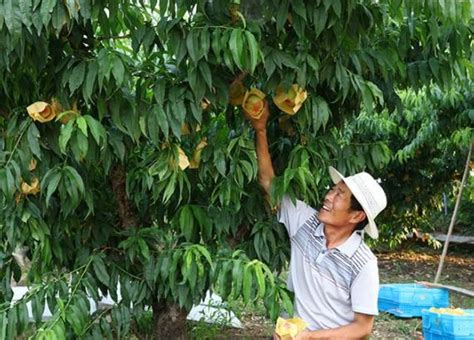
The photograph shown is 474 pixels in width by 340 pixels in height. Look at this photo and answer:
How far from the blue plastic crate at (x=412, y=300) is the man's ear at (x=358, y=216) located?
3420 millimetres

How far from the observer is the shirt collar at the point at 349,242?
2.30 meters

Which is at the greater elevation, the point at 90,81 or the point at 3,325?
the point at 90,81

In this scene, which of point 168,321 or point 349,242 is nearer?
point 349,242

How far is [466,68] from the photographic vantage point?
8.21ft

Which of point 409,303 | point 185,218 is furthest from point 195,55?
point 409,303

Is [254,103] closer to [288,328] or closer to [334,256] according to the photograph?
[334,256]

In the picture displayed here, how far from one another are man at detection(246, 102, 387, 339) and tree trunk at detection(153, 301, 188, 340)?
2.07ft

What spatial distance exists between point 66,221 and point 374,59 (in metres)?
1.17

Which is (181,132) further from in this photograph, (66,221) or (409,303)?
(409,303)

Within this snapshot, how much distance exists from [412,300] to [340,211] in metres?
3.51

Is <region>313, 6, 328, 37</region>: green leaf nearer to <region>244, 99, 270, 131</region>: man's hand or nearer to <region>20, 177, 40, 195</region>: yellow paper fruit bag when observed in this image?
<region>244, 99, 270, 131</region>: man's hand

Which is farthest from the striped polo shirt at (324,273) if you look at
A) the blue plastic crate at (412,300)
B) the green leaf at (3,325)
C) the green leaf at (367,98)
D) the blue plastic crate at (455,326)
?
the blue plastic crate at (412,300)

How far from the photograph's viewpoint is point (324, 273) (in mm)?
2316

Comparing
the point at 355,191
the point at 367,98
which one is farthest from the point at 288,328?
the point at 367,98
